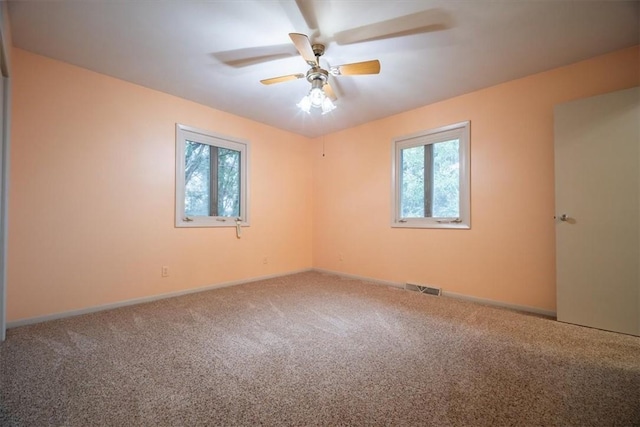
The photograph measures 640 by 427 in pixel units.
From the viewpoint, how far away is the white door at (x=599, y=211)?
2.13 meters

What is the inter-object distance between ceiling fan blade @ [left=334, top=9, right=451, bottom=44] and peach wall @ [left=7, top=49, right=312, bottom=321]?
7.43 ft

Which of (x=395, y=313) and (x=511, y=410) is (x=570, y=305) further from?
(x=511, y=410)

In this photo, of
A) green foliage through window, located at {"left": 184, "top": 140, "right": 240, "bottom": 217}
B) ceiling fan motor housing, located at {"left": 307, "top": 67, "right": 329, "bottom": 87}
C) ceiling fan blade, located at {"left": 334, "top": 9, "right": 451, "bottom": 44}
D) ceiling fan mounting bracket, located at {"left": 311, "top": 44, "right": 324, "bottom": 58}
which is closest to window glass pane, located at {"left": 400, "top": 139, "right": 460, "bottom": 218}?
ceiling fan blade, located at {"left": 334, "top": 9, "right": 451, "bottom": 44}

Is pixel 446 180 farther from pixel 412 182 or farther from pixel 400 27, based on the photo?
pixel 400 27

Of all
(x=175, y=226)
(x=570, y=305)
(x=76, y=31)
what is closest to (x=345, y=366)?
(x=570, y=305)

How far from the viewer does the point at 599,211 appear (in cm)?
226

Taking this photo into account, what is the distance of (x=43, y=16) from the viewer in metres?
1.94

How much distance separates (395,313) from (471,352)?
2.79 feet

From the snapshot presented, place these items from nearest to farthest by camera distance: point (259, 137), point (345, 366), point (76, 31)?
1. point (345, 366)
2. point (76, 31)
3. point (259, 137)

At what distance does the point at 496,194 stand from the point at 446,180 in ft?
1.93

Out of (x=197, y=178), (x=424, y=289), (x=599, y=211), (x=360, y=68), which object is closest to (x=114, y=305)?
(x=197, y=178)

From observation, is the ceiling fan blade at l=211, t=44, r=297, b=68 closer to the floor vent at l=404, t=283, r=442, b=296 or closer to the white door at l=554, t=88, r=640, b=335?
the white door at l=554, t=88, r=640, b=335

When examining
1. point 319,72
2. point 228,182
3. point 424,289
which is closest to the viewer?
point 319,72

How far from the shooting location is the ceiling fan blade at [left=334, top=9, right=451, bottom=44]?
1.95 meters
